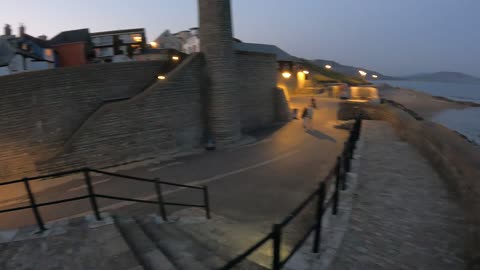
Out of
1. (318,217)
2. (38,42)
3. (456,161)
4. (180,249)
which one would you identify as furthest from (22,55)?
(456,161)

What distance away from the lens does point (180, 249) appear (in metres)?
4.33

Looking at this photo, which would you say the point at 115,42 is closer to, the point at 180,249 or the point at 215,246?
the point at 215,246

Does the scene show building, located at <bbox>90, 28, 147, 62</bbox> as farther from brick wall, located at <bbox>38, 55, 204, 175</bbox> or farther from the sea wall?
the sea wall

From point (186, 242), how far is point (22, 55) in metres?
28.6

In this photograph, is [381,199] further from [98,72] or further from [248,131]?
[248,131]

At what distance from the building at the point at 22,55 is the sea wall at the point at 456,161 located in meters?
29.1

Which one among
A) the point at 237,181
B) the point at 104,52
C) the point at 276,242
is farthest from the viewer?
the point at 104,52

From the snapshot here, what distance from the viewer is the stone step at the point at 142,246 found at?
361 cm

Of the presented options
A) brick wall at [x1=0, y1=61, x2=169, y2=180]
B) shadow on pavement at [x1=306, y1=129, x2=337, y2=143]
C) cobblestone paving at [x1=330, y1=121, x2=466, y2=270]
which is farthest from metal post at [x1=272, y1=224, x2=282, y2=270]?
shadow on pavement at [x1=306, y1=129, x2=337, y2=143]

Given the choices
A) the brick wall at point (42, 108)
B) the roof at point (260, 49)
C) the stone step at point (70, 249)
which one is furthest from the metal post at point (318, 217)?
the roof at point (260, 49)

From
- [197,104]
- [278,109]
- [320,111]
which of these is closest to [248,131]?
[278,109]

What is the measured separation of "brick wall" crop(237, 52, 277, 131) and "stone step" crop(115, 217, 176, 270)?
531 inches

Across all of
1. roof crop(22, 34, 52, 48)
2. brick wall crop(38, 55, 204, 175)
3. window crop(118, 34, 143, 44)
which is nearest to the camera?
brick wall crop(38, 55, 204, 175)

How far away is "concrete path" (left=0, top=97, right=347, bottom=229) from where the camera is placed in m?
7.90
